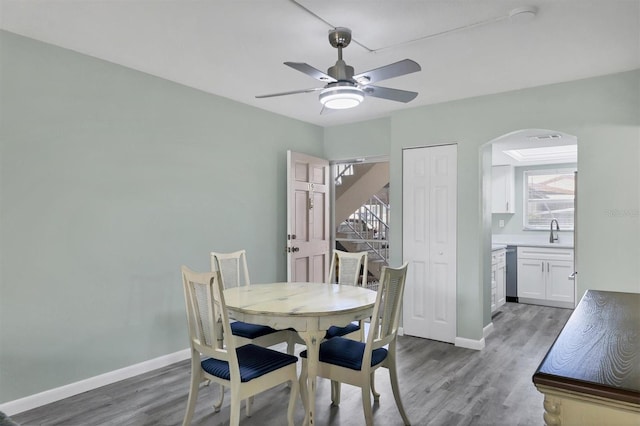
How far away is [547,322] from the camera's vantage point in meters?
5.02

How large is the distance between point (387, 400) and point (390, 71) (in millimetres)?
2289

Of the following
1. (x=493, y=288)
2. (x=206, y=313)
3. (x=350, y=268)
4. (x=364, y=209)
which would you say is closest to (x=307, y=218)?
(x=350, y=268)

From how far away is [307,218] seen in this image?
4.97m

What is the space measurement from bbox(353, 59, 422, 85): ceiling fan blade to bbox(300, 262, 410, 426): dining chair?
45.2 inches

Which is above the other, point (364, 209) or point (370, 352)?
point (364, 209)

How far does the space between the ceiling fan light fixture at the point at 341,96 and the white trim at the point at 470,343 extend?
9.46ft

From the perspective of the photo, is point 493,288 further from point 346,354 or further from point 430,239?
point 346,354

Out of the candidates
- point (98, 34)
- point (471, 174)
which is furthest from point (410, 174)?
point (98, 34)

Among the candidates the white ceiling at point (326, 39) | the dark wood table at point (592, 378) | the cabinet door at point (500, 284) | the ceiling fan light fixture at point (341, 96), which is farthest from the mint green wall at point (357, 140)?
the dark wood table at point (592, 378)

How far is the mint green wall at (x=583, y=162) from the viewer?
3.34 meters

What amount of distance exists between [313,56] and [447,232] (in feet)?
7.72

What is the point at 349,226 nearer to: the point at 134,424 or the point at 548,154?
the point at 548,154

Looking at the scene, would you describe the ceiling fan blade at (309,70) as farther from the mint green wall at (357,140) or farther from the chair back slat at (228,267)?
the mint green wall at (357,140)

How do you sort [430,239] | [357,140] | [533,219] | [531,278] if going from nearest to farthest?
1. [430,239]
2. [357,140]
3. [531,278]
4. [533,219]
